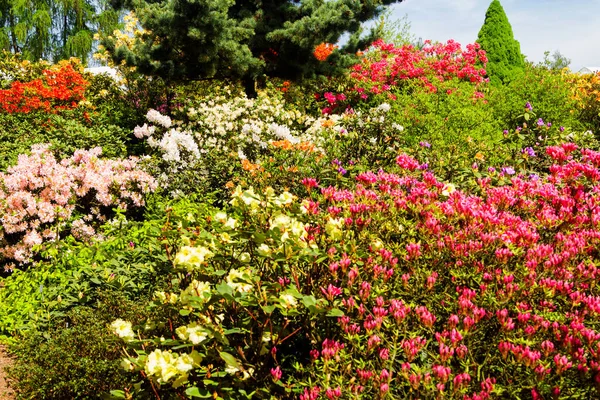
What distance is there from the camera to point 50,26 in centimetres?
2220

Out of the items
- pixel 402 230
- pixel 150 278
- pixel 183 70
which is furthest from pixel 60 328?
pixel 183 70

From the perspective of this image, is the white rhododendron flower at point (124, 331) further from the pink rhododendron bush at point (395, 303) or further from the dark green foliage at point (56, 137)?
the dark green foliage at point (56, 137)

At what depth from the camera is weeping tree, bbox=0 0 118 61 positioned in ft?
70.7

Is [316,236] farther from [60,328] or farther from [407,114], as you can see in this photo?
[407,114]

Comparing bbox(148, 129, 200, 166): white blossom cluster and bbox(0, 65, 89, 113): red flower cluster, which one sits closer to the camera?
bbox(148, 129, 200, 166): white blossom cluster

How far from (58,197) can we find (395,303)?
457 cm

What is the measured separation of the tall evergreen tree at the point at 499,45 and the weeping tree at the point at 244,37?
744 cm

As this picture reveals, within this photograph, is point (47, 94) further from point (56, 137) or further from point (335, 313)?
point (335, 313)

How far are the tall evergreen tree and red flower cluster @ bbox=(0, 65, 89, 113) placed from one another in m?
12.2

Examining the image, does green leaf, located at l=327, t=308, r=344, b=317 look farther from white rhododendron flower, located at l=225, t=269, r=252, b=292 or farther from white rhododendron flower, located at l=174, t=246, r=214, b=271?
→ white rhododendron flower, located at l=174, t=246, r=214, b=271

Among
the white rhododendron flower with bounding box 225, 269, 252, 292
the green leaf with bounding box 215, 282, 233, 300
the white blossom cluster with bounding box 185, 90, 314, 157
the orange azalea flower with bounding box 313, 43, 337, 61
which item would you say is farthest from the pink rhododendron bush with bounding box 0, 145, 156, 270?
the orange azalea flower with bounding box 313, 43, 337, 61

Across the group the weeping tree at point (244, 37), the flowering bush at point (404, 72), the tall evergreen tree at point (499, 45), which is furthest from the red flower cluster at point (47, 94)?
the tall evergreen tree at point (499, 45)

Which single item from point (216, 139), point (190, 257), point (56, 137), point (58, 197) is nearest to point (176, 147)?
point (216, 139)

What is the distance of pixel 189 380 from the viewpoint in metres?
2.34
